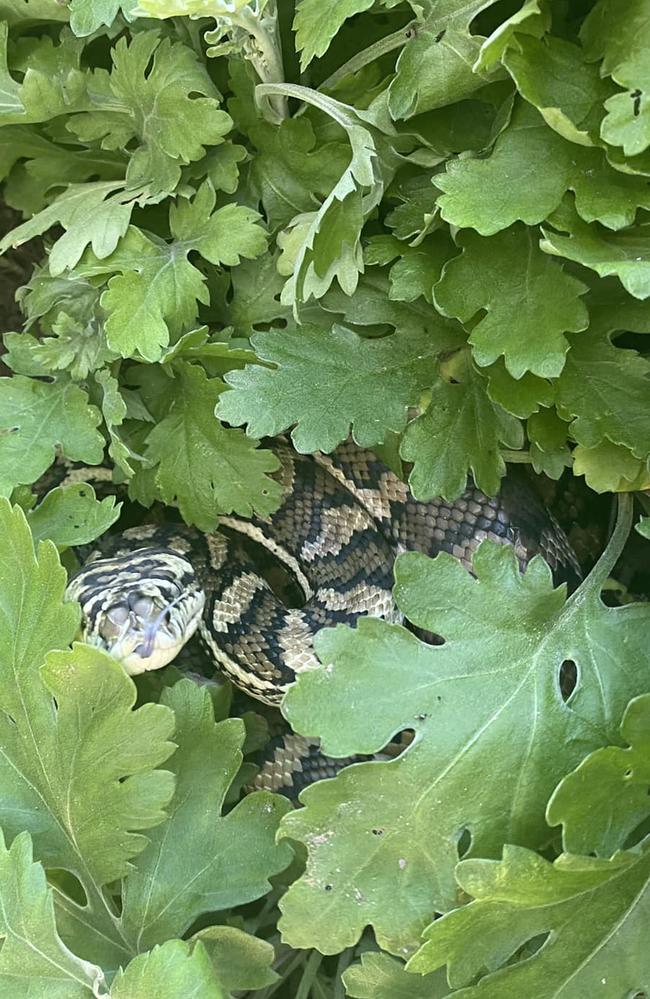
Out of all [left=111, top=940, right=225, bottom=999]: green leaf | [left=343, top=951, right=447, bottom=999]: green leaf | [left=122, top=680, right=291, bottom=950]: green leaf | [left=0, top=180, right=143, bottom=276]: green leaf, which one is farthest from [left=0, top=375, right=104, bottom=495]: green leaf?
[left=343, top=951, right=447, bottom=999]: green leaf

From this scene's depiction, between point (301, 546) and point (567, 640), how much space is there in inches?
25.7

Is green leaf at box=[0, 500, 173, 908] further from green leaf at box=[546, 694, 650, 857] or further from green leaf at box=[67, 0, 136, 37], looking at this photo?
green leaf at box=[67, 0, 136, 37]

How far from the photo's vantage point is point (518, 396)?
1.19 m

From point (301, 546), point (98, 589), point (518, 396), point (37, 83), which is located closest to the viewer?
point (518, 396)

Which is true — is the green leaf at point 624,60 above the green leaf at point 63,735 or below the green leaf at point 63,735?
above

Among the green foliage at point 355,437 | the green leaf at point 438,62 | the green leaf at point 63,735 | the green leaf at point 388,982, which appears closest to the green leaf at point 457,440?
the green foliage at point 355,437

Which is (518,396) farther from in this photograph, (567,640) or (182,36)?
(182,36)

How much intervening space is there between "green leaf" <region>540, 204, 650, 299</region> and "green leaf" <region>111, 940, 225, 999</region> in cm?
85

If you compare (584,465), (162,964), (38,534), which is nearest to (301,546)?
(38,534)

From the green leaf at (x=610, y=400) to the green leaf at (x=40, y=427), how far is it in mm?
656

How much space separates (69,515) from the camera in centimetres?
139

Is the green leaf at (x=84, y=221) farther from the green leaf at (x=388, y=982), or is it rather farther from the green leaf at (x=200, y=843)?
the green leaf at (x=388, y=982)

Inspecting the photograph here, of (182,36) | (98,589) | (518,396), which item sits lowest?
(98,589)

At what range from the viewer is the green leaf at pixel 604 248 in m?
1.03
